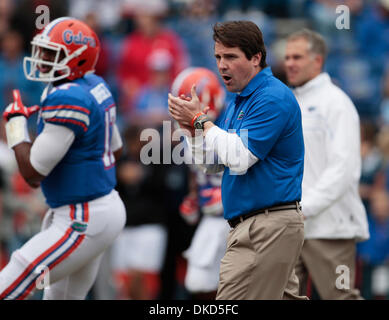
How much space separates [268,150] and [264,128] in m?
0.13

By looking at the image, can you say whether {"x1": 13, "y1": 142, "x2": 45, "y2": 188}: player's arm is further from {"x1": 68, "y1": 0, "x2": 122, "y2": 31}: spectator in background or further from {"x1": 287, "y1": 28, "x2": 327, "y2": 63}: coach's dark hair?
{"x1": 68, "y1": 0, "x2": 122, "y2": 31}: spectator in background

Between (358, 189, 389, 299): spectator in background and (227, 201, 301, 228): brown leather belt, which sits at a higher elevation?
(227, 201, 301, 228): brown leather belt

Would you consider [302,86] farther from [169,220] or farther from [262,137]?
[169,220]

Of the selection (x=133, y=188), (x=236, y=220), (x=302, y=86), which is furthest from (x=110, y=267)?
(x=236, y=220)

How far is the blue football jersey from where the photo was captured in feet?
16.8

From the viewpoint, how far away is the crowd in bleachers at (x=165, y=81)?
8.26 meters

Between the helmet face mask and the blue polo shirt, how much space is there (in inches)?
53.4

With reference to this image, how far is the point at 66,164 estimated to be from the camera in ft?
17.2

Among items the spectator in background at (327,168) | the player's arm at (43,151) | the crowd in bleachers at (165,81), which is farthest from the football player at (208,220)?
the player's arm at (43,151)

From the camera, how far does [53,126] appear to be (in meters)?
5.09

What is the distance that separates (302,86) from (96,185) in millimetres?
1760

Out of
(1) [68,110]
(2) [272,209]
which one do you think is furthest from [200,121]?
(1) [68,110]

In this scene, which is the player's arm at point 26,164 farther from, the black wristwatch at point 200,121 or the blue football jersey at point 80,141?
the black wristwatch at point 200,121

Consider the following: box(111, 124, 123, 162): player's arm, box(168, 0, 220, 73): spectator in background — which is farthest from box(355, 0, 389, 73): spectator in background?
box(111, 124, 123, 162): player's arm
